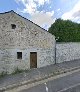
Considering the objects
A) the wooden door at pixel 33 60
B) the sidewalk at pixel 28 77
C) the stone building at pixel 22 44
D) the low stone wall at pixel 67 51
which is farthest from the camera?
Result: the low stone wall at pixel 67 51

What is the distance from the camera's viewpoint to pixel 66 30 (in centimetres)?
3909

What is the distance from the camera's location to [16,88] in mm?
18688

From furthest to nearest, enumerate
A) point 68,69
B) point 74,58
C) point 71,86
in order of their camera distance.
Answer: point 74,58, point 68,69, point 71,86

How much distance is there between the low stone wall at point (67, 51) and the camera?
1160 inches

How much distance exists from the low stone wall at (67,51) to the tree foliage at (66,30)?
6648 millimetres

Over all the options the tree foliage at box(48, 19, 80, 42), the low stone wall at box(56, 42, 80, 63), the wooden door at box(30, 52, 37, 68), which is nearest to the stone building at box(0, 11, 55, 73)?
the wooden door at box(30, 52, 37, 68)

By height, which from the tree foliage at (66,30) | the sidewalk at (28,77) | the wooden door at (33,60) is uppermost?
the tree foliage at (66,30)

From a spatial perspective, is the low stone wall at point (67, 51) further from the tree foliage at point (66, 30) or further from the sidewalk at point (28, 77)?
the tree foliage at point (66, 30)

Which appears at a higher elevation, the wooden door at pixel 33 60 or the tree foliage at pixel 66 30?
the tree foliage at pixel 66 30

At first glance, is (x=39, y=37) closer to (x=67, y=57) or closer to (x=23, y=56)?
(x=23, y=56)

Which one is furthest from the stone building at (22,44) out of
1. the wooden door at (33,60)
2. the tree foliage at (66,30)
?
the tree foliage at (66,30)

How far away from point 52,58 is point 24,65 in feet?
13.9

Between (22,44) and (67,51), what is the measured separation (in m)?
7.25

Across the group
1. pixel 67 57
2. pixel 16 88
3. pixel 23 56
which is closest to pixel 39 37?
pixel 23 56
